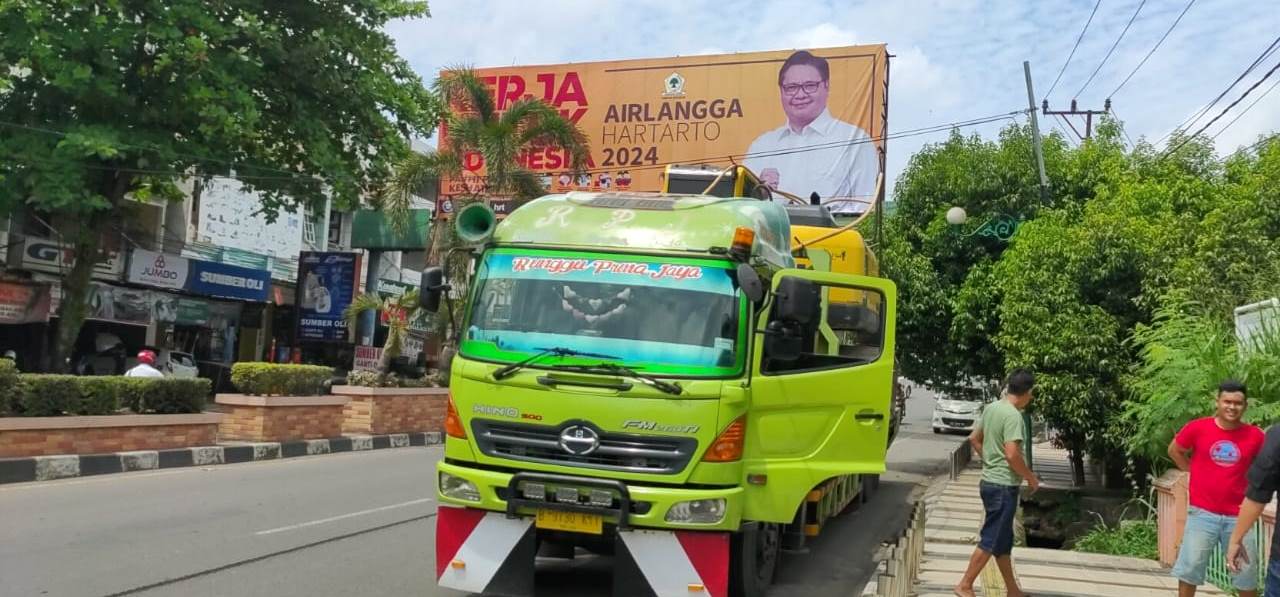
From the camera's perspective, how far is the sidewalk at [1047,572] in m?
8.09

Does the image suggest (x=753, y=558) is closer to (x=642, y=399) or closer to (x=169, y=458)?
(x=642, y=399)

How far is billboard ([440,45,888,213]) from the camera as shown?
91.7 ft

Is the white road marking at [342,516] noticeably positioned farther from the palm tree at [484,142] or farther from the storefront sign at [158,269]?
the storefront sign at [158,269]

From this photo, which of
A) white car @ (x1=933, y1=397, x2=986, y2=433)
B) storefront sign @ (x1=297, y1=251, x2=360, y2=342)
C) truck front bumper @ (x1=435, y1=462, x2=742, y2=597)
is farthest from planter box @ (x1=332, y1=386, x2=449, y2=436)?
white car @ (x1=933, y1=397, x2=986, y2=433)

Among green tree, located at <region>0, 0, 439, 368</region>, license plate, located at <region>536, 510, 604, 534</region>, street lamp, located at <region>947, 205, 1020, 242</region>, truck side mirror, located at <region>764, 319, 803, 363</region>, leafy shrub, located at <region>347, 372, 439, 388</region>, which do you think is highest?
green tree, located at <region>0, 0, 439, 368</region>

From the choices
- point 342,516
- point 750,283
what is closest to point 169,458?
point 342,516

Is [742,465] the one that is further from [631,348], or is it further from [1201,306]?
[1201,306]

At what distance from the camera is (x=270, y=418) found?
638 inches

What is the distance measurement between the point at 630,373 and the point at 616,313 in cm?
47

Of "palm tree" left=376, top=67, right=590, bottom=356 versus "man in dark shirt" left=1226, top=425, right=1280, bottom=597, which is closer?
"man in dark shirt" left=1226, top=425, right=1280, bottom=597

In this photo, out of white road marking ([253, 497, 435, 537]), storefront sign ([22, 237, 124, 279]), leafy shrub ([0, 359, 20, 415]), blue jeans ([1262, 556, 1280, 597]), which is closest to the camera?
blue jeans ([1262, 556, 1280, 597])

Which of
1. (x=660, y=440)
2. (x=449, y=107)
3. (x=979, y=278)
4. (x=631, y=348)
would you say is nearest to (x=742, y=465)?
(x=660, y=440)

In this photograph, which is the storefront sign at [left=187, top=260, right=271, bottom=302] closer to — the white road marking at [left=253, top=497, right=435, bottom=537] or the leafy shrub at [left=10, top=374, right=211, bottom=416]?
the leafy shrub at [left=10, top=374, right=211, bottom=416]

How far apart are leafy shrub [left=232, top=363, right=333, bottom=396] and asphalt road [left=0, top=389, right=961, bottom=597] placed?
262 cm
